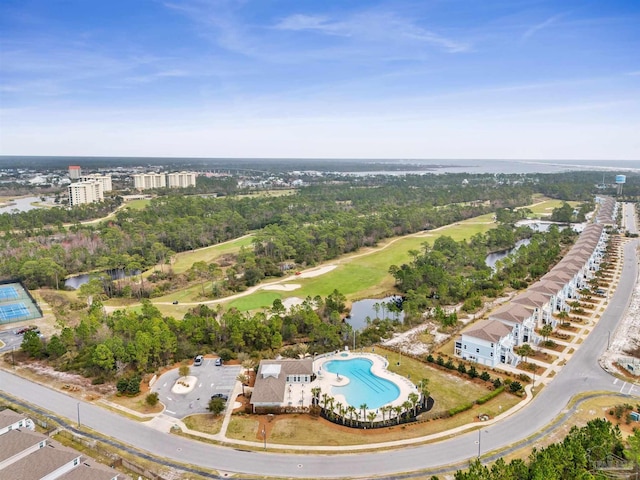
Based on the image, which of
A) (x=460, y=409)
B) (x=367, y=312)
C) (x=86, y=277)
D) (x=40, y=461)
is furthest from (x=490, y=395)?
(x=86, y=277)

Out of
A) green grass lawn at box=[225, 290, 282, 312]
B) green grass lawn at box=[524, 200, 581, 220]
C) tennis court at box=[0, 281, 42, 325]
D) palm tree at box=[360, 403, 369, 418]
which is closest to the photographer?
palm tree at box=[360, 403, 369, 418]

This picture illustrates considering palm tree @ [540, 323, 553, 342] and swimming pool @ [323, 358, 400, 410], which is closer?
swimming pool @ [323, 358, 400, 410]

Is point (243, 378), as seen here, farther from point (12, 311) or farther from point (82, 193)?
point (82, 193)

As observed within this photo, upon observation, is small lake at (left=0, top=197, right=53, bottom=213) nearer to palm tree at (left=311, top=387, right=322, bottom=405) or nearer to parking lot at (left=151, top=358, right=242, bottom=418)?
parking lot at (left=151, top=358, right=242, bottom=418)

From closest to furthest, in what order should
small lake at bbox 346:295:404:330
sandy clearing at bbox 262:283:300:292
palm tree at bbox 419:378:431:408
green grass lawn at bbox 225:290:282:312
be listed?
palm tree at bbox 419:378:431:408
small lake at bbox 346:295:404:330
green grass lawn at bbox 225:290:282:312
sandy clearing at bbox 262:283:300:292

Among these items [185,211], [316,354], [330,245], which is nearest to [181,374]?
[316,354]

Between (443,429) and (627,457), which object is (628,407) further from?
(443,429)

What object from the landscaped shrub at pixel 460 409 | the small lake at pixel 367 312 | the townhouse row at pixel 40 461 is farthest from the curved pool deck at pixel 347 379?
the townhouse row at pixel 40 461

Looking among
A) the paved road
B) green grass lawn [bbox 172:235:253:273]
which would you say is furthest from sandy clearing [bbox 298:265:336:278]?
the paved road
